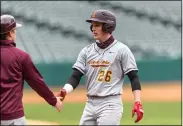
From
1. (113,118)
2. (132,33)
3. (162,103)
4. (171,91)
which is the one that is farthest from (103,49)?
(132,33)

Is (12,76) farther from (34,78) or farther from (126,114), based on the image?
(126,114)

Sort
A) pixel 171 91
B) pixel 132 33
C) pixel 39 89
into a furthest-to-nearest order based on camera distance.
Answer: pixel 132 33 → pixel 171 91 → pixel 39 89

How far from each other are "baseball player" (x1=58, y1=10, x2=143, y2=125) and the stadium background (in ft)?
40.9

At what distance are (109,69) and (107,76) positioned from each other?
3.1 inches

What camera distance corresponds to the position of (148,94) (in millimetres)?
21203

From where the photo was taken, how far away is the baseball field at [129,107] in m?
13.3

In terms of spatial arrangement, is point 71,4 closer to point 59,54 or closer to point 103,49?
point 59,54

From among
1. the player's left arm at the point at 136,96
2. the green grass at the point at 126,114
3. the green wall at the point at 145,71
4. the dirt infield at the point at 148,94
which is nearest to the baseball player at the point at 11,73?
the player's left arm at the point at 136,96

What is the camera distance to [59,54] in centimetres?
2525

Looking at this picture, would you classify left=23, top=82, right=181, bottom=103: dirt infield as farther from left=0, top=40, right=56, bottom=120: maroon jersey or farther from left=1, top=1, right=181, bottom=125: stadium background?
left=0, top=40, right=56, bottom=120: maroon jersey

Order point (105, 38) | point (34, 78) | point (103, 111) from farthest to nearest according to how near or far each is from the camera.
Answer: point (105, 38), point (103, 111), point (34, 78)

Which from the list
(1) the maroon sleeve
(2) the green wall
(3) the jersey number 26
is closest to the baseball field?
(2) the green wall

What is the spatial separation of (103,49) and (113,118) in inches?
31.4

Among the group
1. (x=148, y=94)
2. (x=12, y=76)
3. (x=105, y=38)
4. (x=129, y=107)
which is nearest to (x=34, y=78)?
(x=12, y=76)
